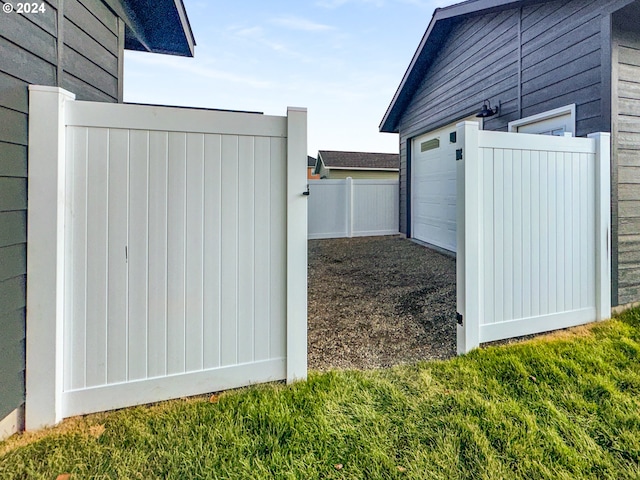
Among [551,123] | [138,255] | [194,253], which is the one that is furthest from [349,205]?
[138,255]

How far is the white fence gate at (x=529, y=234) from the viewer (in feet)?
8.38

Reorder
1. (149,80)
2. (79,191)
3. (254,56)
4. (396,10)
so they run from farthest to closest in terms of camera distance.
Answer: (254,56), (396,10), (149,80), (79,191)

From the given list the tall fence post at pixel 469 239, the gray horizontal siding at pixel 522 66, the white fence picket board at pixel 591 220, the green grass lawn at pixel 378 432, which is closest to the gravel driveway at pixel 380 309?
the tall fence post at pixel 469 239

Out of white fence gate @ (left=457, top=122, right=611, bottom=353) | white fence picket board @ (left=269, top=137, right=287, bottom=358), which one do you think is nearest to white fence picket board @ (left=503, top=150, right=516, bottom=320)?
white fence gate @ (left=457, top=122, right=611, bottom=353)

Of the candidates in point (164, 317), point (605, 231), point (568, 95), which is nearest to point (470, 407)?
point (164, 317)

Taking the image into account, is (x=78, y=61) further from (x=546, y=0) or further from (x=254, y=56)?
(x=254, y=56)

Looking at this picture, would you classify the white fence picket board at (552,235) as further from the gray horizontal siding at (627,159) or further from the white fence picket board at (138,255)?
the white fence picket board at (138,255)

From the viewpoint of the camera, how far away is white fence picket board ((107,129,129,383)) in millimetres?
1787

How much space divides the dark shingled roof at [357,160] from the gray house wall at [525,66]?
9424mm

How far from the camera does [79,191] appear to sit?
174cm

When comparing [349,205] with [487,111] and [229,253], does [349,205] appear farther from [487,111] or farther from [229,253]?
[229,253]

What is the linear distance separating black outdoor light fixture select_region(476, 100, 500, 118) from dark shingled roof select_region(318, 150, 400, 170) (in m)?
11.6

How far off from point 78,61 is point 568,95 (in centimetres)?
484

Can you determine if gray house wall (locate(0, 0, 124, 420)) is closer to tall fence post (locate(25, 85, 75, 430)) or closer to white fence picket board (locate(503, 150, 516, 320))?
tall fence post (locate(25, 85, 75, 430))
